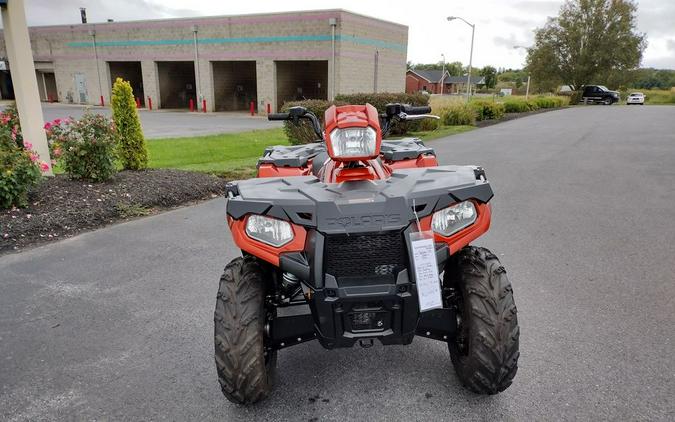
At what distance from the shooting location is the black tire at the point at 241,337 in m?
2.22

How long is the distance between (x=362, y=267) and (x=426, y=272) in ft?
0.96

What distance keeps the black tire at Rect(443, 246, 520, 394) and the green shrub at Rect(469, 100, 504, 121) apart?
21.3m

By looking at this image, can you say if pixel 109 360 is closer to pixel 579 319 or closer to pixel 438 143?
pixel 579 319

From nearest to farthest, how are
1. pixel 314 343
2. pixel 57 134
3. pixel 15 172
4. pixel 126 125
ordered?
pixel 314 343
pixel 15 172
pixel 57 134
pixel 126 125

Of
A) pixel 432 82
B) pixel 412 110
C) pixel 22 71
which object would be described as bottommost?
pixel 412 110

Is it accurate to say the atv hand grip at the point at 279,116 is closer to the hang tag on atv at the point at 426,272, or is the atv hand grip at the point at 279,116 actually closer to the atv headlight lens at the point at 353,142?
the atv headlight lens at the point at 353,142

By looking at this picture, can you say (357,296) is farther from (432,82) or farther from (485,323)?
(432,82)

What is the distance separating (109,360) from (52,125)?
17.7 ft

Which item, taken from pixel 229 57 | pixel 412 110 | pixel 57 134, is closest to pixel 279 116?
pixel 412 110

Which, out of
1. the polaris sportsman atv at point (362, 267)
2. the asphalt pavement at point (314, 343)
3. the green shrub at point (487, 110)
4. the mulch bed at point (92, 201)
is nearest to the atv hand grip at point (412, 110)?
the polaris sportsman atv at point (362, 267)

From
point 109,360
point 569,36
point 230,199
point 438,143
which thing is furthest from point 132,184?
point 569,36

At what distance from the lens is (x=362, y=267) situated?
2.14m

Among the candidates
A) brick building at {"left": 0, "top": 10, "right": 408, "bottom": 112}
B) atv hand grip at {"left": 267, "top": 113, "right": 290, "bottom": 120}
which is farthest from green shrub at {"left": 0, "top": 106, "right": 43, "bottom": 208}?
brick building at {"left": 0, "top": 10, "right": 408, "bottom": 112}

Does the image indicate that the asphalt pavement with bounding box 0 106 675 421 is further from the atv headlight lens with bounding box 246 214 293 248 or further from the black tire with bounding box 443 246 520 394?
the atv headlight lens with bounding box 246 214 293 248
